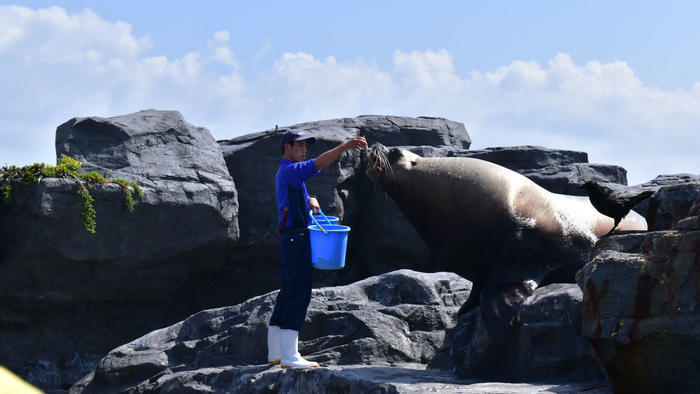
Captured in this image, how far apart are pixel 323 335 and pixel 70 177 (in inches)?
165

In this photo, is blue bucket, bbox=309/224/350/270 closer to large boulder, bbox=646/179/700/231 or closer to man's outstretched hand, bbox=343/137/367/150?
man's outstretched hand, bbox=343/137/367/150

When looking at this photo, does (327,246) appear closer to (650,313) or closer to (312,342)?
(312,342)

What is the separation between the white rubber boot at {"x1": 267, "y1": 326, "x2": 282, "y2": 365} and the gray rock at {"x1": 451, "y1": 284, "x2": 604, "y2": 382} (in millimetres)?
1173

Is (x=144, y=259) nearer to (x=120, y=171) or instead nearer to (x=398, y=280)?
(x=120, y=171)

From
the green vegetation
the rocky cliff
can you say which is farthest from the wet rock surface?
the rocky cliff

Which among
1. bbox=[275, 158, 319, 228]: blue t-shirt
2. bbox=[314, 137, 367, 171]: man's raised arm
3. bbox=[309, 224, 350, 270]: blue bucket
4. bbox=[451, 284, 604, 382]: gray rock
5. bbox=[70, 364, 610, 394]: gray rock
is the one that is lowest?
bbox=[70, 364, 610, 394]: gray rock

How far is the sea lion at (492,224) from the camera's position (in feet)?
16.8

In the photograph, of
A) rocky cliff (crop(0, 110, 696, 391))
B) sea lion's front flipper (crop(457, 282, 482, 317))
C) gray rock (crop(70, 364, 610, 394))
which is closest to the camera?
gray rock (crop(70, 364, 610, 394))

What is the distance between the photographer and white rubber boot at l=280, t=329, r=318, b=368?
16.8 feet

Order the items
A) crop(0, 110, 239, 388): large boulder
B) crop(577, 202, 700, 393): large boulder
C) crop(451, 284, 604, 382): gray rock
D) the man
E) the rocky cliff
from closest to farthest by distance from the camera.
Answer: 1. crop(577, 202, 700, 393): large boulder
2. crop(451, 284, 604, 382): gray rock
3. the man
4. crop(0, 110, 239, 388): large boulder
5. the rocky cliff

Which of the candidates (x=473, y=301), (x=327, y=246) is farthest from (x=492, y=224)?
(x=327, y=246)

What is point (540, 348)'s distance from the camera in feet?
15.7

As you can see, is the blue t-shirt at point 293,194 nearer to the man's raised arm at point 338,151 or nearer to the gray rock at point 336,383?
the man's raised arm at point 338,151

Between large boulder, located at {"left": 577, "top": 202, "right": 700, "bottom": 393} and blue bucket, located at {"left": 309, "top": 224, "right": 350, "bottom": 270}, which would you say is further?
blue bucket, located at {"left": 309, "top": 224, "right": 350, "bottom": 270}
